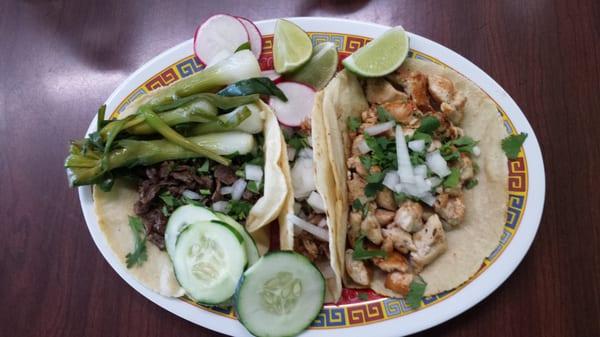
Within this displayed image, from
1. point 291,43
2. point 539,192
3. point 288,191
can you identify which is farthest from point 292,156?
point 539,192

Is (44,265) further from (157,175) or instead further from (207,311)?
(207,311)

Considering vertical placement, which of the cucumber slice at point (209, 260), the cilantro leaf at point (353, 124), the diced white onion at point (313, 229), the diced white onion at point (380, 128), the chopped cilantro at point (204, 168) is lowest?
the cucumber slice at point (209, 260)

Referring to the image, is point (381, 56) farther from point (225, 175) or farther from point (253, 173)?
point (225, 175)

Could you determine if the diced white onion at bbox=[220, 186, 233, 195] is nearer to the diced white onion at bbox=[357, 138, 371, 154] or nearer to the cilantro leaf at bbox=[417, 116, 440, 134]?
the diced white onion at bbox=[357, 138, 371, 154]

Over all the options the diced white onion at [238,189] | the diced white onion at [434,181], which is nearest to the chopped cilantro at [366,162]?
the diced white onion at [434,181]

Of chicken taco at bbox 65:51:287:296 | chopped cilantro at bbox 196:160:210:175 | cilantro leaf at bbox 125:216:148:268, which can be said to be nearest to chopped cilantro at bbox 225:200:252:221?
chicken taco at bbox 65:51:287:296

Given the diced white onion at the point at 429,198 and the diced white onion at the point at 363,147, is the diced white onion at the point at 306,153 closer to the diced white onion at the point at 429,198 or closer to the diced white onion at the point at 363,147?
the diced white onion at the point at 363,147
